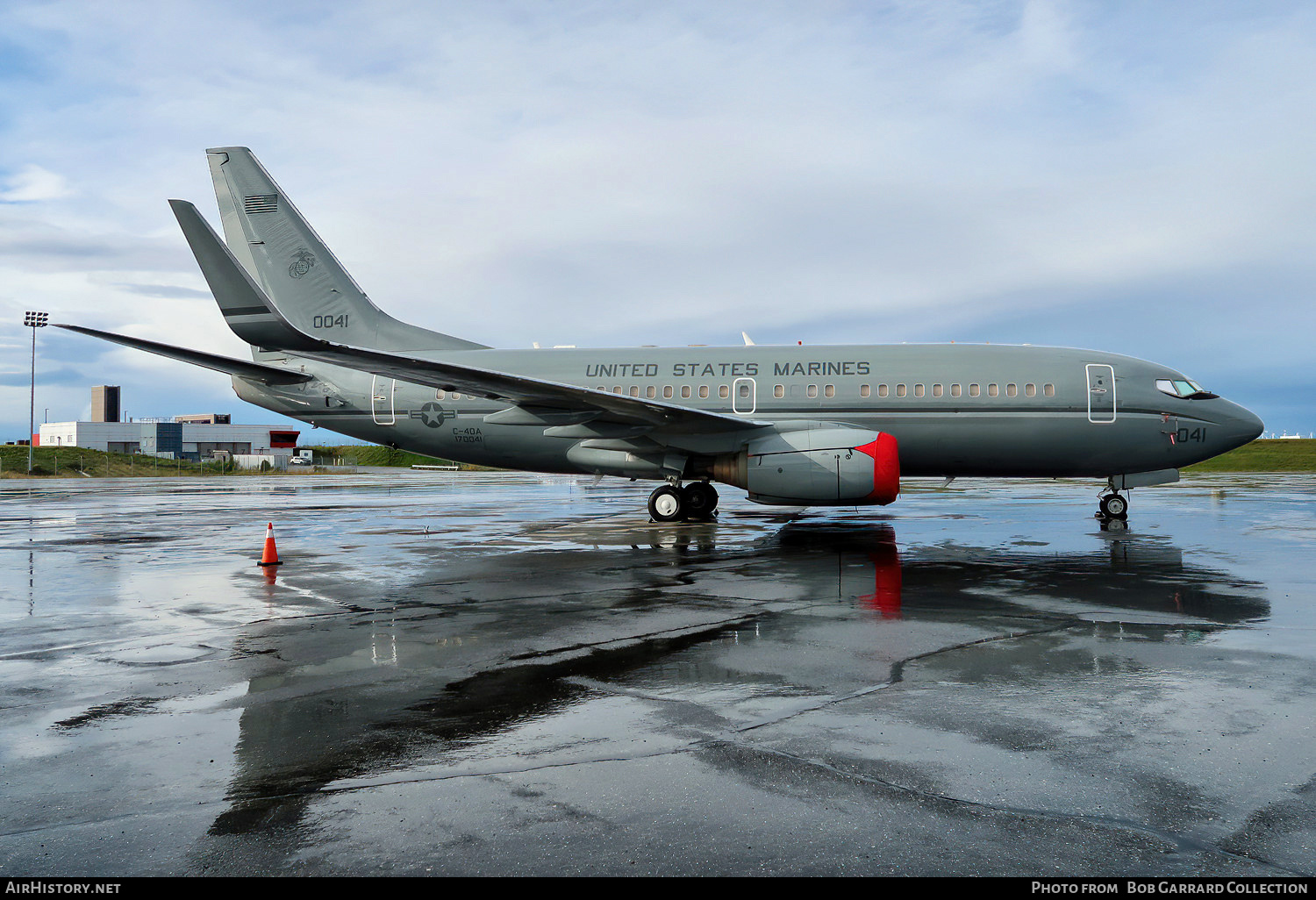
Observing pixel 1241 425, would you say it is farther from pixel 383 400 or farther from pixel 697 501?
pixel 383 400

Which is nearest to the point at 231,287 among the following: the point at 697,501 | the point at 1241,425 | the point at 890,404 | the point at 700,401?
the point at 700,401

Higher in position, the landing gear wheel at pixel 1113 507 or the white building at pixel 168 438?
the white building at pixel 168 438

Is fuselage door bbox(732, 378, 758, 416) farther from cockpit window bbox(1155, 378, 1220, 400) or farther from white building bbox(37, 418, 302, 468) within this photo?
white building bbox(37, 418, 302, 468)

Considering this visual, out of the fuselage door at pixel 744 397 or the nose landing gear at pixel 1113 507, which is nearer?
the nose landing gear at pixel 1113 507

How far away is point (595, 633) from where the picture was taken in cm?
720

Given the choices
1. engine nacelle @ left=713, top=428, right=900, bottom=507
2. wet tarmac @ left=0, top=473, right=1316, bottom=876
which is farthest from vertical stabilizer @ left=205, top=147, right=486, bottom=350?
wet tarmac @ left=0, top=473, right=1316, bottom=876

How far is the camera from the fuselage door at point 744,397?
60.0ft

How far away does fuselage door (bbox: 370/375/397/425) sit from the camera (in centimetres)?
1944

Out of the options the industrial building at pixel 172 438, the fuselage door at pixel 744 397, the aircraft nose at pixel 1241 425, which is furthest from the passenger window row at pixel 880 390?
the industrial building at pixel 172 438

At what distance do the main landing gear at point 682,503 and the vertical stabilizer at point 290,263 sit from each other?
7.04 metres

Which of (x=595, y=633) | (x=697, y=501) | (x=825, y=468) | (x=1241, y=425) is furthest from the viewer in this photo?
(x=697, y=501)

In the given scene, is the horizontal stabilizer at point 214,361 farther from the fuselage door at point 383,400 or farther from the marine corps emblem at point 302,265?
the marine corps emblem at point 302,265

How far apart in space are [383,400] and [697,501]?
7.87 meters

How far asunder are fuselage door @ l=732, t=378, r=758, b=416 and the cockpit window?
851 centimetres
